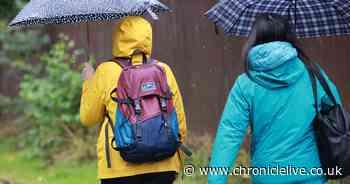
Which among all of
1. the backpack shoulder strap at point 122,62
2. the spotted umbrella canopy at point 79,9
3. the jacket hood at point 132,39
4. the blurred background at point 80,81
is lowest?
the blurred background at point 80,81

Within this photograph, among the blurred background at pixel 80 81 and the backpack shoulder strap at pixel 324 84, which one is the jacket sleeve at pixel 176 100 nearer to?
the backpack shoulder strap at pixel 324 84

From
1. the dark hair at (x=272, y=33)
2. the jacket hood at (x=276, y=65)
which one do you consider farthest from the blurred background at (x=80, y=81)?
the jacket hood at (x=276, y=65)

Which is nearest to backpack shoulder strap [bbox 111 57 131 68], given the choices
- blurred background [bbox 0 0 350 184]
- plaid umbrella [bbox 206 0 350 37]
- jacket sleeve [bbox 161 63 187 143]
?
jacket sleeve [bbox 161 63 187 143]

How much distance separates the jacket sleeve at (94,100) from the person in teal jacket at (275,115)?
0.93 meters

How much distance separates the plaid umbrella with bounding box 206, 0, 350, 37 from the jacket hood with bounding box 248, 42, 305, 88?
2.38 ft

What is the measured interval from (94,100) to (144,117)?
0.41 meters

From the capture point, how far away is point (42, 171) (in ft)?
29.9

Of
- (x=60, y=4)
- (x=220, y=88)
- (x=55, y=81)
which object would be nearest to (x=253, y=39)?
(x=60, y=4)

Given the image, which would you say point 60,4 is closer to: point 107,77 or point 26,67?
point 107,77

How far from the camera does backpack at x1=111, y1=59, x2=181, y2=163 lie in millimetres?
4285

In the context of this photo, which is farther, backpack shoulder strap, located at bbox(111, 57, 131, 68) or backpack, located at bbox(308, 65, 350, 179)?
backpack shoulder strap, located at bbox(111, 57, 131, 68)

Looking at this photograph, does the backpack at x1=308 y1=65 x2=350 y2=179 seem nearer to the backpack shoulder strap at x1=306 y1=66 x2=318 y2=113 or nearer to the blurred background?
the backpack shoulder strap at x1=306 y1=66 x2=318 y2=113

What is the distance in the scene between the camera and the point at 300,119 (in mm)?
3908

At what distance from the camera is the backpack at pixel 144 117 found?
14.1ft
